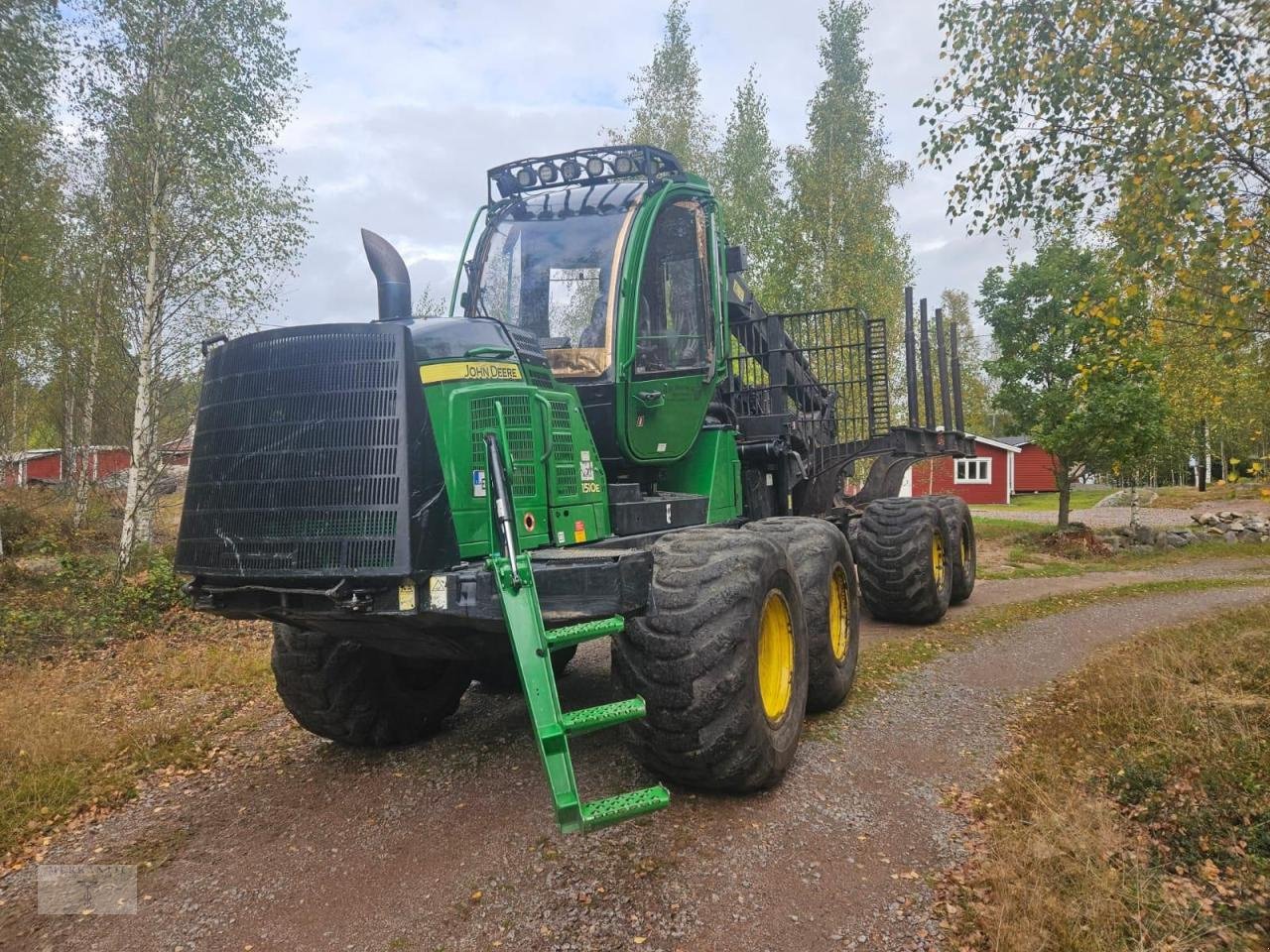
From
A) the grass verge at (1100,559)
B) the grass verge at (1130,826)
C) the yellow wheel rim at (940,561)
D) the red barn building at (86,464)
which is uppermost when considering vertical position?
the red barn building at (86,464)

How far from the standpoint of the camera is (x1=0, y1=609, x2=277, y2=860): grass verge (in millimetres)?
4645

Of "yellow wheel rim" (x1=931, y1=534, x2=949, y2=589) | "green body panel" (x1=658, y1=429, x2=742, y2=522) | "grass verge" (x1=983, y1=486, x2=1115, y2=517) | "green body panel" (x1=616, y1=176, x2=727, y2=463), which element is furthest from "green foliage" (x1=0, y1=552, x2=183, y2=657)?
"grass verge" (x1=983, y1=486, x2=1115, y2=517)

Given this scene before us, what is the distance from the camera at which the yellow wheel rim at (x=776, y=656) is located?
4457 mm

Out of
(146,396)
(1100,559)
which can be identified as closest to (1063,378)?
(1100,559)

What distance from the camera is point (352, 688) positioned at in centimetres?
497

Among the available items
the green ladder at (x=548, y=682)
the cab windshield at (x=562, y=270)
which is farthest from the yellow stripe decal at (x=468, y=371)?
the cab windshield at (x=562, y=270)

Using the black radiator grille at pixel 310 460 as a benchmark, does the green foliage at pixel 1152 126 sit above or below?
above

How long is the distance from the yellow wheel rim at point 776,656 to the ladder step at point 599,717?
1.06 metres

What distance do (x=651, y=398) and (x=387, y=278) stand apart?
1.86 meters

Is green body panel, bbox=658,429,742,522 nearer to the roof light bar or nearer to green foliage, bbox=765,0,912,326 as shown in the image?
the roof light bar

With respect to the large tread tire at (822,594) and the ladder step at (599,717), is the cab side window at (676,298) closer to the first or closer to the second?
the large tread tire at (822,594)

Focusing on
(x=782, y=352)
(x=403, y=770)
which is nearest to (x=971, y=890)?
(x=403, y=770)

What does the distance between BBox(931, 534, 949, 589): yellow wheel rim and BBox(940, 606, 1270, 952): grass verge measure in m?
3.26

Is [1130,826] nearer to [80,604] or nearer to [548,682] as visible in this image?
[548,682]
